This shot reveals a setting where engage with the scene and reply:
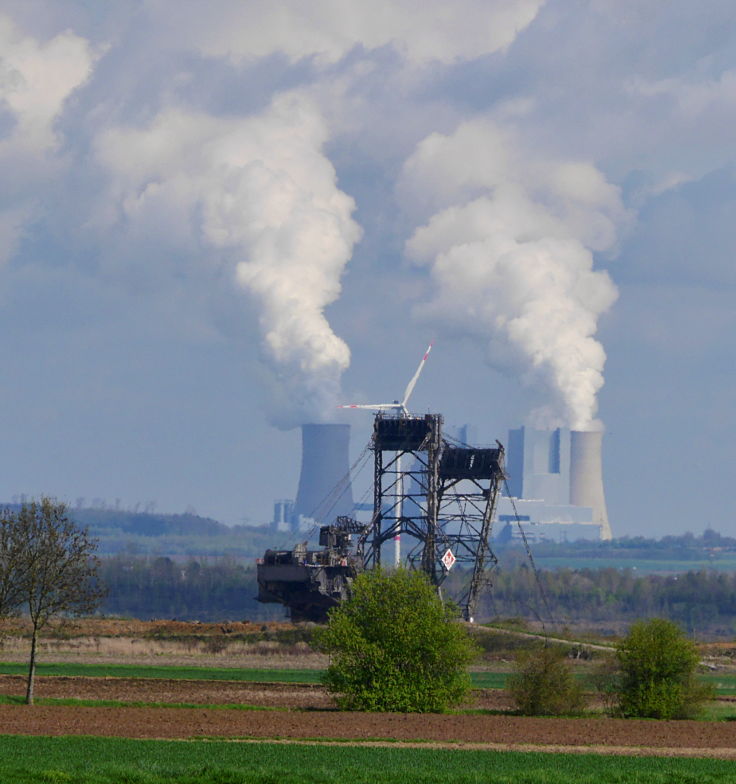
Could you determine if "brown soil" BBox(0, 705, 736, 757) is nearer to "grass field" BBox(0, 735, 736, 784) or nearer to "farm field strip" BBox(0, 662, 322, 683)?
"grass field" BBox(0, 735, 736, 784)

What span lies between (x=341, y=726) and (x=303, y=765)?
35.5 ft

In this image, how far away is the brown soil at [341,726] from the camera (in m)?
41.3

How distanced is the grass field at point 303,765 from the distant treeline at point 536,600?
12782 centimetres

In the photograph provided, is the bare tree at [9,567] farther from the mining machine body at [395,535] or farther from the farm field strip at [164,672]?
the mining machine body at [395,535]

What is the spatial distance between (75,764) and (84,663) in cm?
4096

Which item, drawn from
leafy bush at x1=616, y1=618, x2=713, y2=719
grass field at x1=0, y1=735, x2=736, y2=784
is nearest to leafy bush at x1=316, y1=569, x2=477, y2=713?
leafy bush at x1=616, y1=618, x2=713, y2=719

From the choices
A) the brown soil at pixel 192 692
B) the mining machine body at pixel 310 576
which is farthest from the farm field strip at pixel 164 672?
the mining machine body at pixel 310 576

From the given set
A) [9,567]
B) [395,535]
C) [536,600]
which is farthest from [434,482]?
[536,600]

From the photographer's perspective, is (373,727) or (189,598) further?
(189,598)

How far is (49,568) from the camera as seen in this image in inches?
1924

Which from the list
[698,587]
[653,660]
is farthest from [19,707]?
[698,587]

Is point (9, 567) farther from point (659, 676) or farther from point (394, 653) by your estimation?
point (659, 676)

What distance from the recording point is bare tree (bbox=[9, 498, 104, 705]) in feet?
160

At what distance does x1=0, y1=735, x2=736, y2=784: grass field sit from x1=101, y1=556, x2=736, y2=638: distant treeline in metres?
128
